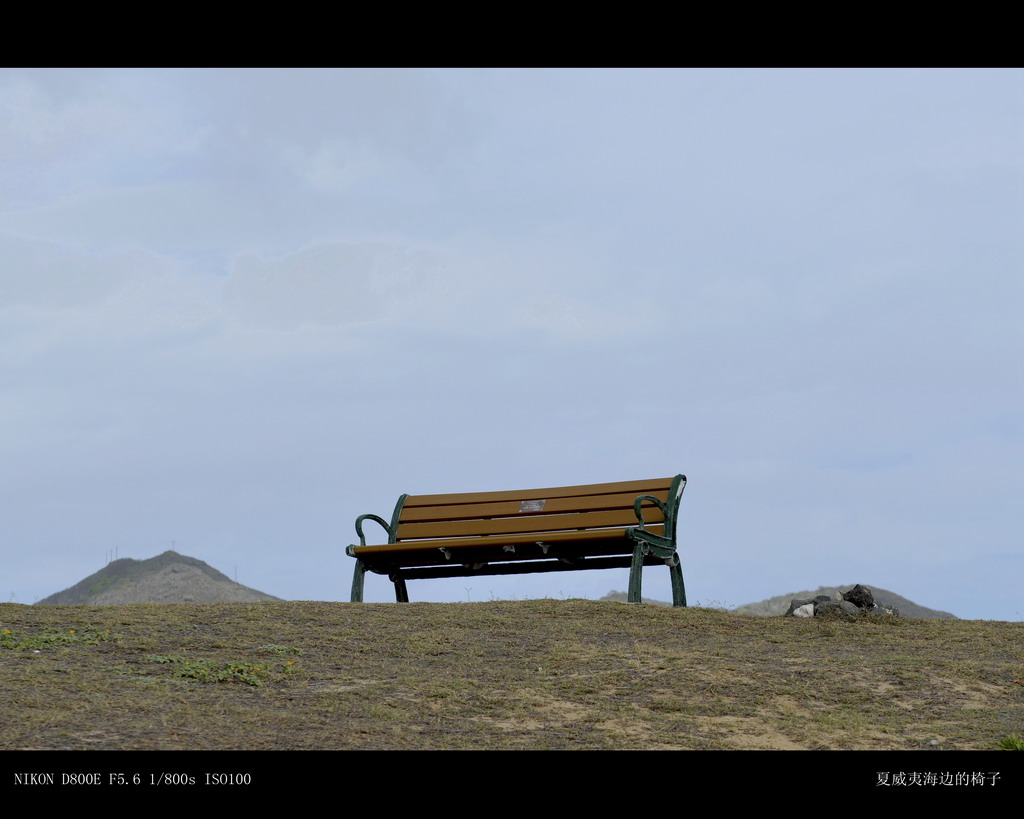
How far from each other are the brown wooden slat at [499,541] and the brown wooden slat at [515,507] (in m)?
0.31

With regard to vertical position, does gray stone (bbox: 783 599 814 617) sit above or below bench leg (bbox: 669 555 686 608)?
below

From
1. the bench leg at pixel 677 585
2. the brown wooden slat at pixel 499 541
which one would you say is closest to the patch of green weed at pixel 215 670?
the brown wooden slat at pixel 499 541

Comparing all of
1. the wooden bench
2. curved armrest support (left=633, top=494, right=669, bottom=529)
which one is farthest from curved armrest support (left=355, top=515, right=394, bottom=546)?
curved armrest support (left=633, top=494, right=669, bottom=529)

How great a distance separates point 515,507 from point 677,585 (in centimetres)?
177

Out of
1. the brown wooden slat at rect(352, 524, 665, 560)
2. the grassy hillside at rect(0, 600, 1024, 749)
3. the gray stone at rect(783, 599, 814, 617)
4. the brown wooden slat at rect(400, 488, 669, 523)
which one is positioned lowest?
the grassy hillside at rect(0, 600, 1024, 749)

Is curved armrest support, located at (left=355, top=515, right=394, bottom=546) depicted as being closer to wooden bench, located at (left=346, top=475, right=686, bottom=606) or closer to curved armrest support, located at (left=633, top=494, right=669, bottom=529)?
wooden bench, located at (left=346, top=475, right=686, bottom=606)

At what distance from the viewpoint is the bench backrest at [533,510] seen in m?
10.9

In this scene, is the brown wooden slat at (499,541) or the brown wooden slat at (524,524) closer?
the brown wooden slat at (499,541)

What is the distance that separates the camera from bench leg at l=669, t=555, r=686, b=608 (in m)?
11.0

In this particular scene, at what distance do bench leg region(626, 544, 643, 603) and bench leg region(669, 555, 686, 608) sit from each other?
0.70 m

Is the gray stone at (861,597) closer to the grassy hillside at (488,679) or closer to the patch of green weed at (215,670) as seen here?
the grassy hillside at (488,679)

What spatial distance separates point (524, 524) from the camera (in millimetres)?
11312
